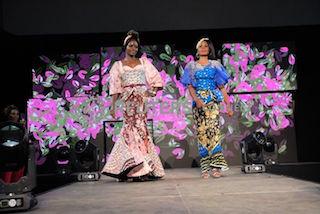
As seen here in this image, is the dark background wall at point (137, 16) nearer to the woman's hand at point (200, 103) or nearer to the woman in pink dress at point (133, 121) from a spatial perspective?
the woman in pink dress at point (133, 121)

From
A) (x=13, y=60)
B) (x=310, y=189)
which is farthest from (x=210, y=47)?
(x=13, y=60)

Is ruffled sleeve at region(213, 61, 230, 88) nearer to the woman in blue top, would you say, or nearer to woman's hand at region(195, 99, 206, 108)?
the woman in blue top

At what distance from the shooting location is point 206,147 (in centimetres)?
411

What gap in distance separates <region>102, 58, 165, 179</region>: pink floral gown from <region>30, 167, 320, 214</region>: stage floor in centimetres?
45

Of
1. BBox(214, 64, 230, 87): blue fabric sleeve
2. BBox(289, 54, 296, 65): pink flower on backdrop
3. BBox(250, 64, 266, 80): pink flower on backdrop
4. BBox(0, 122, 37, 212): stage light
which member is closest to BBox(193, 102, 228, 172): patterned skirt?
BBox(214, 64, 230, 87): blue fabric sleeve

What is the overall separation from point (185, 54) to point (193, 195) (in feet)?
11.9

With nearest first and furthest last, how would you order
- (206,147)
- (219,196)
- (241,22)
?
(219,196) < (206,147) < (241,22)

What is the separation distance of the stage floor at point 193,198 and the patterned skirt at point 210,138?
0.47 m

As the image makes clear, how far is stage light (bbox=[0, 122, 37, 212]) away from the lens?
255 centimetres

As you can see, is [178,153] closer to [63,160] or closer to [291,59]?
[63,160]

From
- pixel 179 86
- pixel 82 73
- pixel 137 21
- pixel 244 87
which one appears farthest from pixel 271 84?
pixel 82 73

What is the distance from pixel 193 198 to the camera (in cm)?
273

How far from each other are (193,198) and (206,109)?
149 cm

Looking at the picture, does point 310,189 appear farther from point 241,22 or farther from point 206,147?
point 241,22
